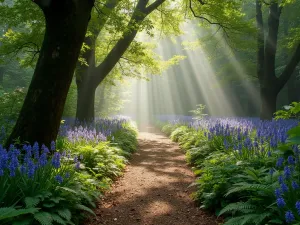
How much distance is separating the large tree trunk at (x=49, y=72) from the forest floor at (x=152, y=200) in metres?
1.92

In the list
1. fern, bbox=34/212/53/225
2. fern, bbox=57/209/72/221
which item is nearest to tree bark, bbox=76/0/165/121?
fern, bbox=57/209/72/221

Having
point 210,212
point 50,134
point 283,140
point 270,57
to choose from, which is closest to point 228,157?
point 283,140

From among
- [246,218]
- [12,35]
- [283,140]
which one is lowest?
[246,218]

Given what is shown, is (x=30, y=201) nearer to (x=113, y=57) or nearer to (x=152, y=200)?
(x=152, y=200)

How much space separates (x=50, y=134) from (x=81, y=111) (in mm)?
7368

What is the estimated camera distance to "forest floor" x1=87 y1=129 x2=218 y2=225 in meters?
4.33

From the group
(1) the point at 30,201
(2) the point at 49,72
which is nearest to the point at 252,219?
(1) the point at 30,201

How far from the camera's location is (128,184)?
249 inches

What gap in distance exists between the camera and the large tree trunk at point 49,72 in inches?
206

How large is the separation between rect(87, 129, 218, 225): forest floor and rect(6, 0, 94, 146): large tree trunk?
1921 mm

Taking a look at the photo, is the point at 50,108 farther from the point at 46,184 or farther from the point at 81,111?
the point at 81,111

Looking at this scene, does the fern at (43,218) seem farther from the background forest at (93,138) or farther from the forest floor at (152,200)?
the forest floor at (152,200)

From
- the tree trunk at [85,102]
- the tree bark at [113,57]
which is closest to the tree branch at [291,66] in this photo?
the tree bark at [113,57]

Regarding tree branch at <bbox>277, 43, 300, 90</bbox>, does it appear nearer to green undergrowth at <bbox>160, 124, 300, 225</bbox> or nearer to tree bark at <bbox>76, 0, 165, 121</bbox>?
tree bark at <bbox>76, 0, 165, 121</bbox>
